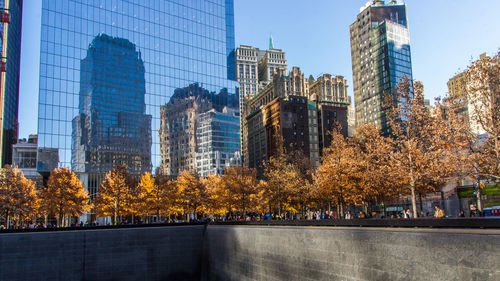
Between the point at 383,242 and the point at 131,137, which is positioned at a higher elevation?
the point at 131,137

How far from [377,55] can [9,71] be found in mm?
144041

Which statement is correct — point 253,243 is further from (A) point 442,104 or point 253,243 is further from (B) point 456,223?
(A) point 442,104

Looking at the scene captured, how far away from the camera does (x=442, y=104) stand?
106 ft

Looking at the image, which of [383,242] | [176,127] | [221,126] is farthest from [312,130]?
[383,242]

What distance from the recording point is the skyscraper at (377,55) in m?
152

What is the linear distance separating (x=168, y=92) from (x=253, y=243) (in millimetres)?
81508

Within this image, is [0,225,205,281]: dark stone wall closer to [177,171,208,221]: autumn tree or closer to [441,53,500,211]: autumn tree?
[441,53,500,211]: autumn tree

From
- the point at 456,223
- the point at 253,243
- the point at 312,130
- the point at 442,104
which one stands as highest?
the point at 312,130

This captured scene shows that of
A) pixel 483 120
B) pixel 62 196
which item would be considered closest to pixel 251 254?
pixel 483 120

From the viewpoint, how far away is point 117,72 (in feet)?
328

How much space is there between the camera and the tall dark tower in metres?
94.2

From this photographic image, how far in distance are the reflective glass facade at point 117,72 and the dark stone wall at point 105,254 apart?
58.4m

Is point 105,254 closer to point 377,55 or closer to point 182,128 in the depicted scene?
point 182,128

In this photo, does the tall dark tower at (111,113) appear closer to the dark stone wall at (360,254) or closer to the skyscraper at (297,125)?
the skyscraper at (297,125)
